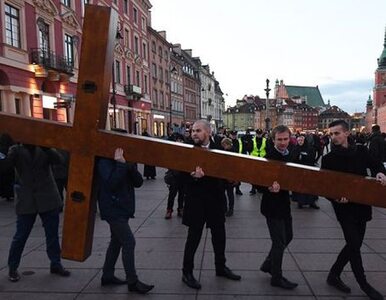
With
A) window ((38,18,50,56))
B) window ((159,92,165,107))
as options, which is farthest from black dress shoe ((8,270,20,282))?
window ((159,92,165,107))

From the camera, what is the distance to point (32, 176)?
4902mm

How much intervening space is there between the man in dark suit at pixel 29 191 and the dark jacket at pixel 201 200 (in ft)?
5.36

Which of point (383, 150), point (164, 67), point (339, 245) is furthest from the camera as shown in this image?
point (164, 67)

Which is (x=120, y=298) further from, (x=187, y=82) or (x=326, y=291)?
(x=187, y=82)

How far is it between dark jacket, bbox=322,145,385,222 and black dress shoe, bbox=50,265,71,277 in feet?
10.4

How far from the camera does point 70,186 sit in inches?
146

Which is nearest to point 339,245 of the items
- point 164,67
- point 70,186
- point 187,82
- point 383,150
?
point 70,186

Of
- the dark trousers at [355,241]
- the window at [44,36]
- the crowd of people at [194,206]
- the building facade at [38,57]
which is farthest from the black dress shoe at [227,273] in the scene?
the window at [44,36]

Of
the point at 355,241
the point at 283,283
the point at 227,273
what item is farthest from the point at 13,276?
the point at 355,241

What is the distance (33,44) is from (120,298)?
2307 cm

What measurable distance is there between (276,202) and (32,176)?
2841 mm

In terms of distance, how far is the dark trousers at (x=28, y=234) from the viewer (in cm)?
486

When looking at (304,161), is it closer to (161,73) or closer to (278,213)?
(278,213)

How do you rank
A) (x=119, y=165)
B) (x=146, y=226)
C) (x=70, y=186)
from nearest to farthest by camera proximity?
(x=70, y=186) < (x=119, y=165) < (x=146, y=226)
